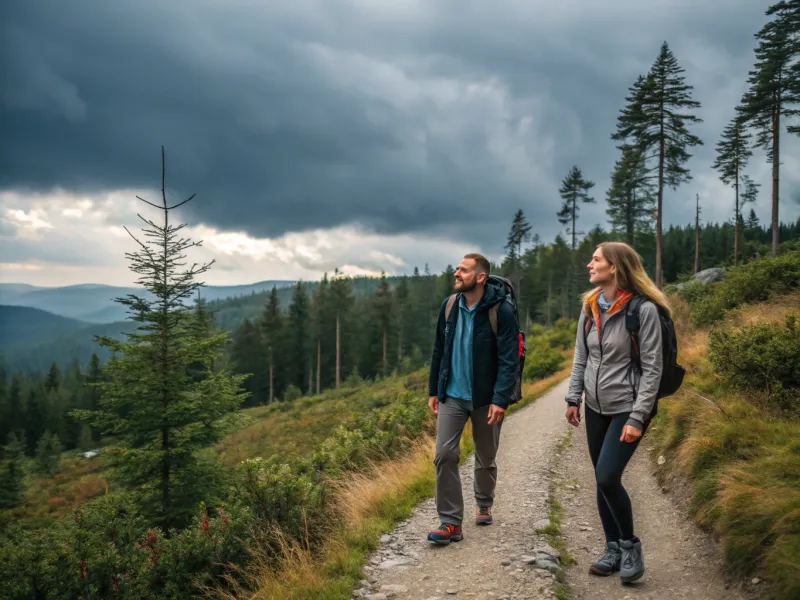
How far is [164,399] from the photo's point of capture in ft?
34.1

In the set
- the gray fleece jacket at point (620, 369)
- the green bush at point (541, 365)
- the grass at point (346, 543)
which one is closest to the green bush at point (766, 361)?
the gray fleece jacket at point (620, 369)

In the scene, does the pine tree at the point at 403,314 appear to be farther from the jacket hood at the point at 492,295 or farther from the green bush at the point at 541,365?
the jacket hood at the point at 492,295

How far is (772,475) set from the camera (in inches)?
165

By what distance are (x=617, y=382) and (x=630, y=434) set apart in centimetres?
40

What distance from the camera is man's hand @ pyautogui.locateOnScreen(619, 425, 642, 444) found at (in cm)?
334

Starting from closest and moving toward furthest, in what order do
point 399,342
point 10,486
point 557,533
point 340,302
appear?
point 557,533, point 10,486, point 340,302, point 399,342

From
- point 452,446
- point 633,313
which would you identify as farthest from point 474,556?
point 633,313

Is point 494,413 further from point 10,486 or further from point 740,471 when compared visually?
point 10,486

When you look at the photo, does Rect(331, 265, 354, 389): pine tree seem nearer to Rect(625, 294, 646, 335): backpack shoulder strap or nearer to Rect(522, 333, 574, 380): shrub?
Rect(522, 333, 574, 380): shrub

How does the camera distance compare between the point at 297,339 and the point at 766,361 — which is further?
the point at 297,339

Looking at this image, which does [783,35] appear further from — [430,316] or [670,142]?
[430,316]

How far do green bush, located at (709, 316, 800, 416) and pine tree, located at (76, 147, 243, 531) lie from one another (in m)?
9.83

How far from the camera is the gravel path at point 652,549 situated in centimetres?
357

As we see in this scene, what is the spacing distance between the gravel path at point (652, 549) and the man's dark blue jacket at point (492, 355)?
1.57m
